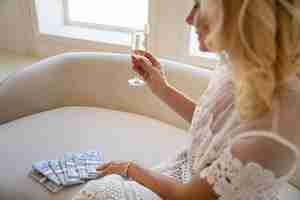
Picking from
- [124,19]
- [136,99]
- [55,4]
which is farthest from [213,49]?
[55,4]

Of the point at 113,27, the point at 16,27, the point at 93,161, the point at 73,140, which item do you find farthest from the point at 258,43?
the point at 16,27

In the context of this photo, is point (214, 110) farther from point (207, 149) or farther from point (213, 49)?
point (213, 49)

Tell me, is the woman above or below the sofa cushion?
above

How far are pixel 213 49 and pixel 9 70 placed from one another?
1614 millimetres

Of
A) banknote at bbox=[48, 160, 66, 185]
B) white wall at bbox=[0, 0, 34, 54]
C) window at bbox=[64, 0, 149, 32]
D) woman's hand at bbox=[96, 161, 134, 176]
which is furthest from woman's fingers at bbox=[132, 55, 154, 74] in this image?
white wall at bbox=[0, 0, 34, 54]

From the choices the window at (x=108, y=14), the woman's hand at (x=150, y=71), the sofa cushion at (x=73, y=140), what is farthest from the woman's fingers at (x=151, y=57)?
the window at (x=108, y=14)

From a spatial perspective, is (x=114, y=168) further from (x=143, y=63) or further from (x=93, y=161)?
(x=143, y=63)

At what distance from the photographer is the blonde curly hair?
760 millimetres

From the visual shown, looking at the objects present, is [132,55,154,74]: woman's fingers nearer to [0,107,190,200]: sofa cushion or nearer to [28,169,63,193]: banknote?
[0,107,190,200]: sofa cushion

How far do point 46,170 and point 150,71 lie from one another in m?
0.48

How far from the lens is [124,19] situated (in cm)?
238

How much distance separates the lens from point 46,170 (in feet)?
4.52

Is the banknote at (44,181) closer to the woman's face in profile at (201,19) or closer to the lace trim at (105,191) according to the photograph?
the lace trim at (105,191)

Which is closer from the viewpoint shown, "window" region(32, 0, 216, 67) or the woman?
the woman
